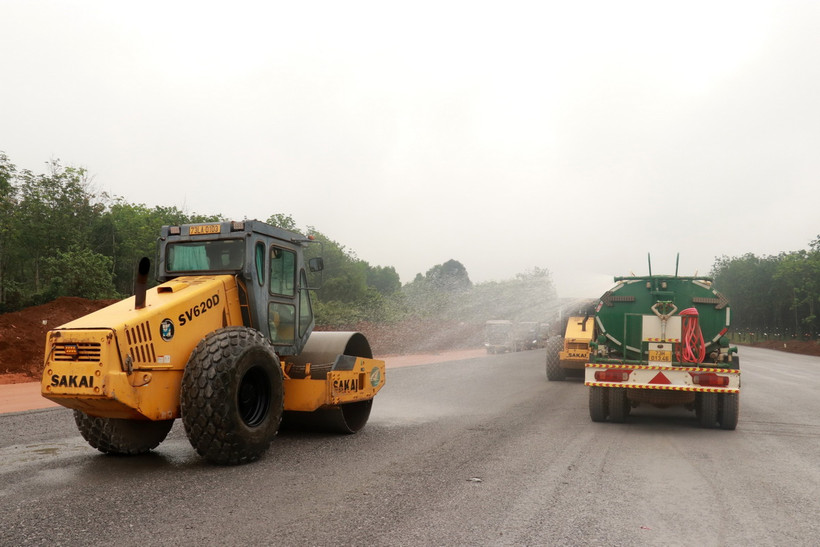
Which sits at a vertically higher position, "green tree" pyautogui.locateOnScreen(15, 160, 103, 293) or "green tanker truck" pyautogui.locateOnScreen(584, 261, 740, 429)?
"green tree" pyautogui.locateOnScreen(15, 160, 103, 293)

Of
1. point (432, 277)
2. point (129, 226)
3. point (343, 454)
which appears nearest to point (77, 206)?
point (129, 226)

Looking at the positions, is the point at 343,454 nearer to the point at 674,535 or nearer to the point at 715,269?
the point at 674,535

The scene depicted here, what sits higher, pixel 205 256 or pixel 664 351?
pixel 205 256

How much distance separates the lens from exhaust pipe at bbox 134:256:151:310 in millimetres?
6293

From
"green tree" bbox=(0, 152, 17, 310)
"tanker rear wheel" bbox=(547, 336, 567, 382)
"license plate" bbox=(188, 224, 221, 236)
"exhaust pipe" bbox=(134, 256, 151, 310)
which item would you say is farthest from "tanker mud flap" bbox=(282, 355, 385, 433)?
"green tree" bbox=(0, 152, 17, 310)

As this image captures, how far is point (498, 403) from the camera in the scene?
1276cm

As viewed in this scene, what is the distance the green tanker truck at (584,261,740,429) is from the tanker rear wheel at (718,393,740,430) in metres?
0.01

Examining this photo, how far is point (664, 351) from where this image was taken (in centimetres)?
995

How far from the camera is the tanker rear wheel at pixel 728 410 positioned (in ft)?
31.8

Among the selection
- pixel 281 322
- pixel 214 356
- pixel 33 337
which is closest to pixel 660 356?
pixel 281 322

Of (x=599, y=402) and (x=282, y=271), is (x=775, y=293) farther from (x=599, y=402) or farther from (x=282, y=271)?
(x=282, y=271)

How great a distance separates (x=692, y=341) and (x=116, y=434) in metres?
8.33

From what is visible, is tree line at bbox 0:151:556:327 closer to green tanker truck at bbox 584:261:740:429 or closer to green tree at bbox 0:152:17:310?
Answer: green tree at bbox 0:152:17:310

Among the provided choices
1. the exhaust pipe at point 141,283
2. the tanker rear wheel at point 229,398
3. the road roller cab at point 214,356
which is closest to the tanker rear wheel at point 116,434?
the road roller cab at point 214,356
